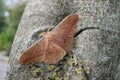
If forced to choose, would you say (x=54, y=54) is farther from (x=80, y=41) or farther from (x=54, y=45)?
(x=80, y=41)

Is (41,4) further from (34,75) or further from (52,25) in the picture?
(34,75)

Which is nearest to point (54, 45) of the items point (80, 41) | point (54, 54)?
point (54, 54)

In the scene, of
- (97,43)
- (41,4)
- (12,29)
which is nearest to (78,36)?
(97,43)
